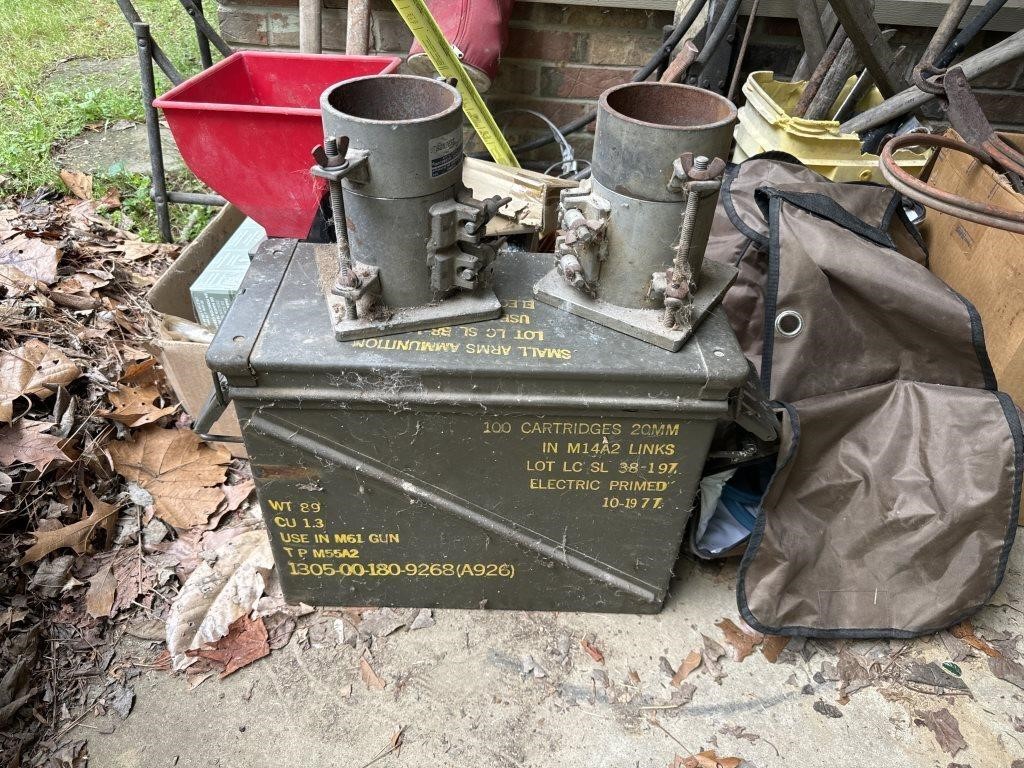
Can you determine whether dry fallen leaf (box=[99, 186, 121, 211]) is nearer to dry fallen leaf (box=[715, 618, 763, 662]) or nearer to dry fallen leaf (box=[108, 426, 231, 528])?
dry fallen leaf (box=[108, 426, 231, 528])

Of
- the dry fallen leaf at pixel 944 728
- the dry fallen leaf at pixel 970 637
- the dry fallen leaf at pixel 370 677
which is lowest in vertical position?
the dry fallen leaf at pixel 370 677

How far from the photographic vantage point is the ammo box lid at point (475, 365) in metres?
1.36

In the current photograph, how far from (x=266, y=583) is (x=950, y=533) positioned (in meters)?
1.77

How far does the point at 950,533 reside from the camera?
67.2 inches

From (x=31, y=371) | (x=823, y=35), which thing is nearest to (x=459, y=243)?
(x=31, y=371)

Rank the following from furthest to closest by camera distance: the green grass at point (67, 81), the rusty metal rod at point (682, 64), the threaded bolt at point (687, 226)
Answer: the green grass at point (67, 81), the rusty metal rod at point (682, 64), the threaded bolt at point (687, 226)

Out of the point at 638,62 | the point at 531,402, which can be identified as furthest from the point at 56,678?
the point at 638,62

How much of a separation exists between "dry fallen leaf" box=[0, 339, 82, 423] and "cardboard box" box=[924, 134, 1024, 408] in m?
2.68

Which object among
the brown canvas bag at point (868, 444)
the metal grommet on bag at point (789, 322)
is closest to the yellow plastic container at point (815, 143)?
the brown canvas bag at point (868, 444)

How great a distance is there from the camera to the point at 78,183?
3.10 meters

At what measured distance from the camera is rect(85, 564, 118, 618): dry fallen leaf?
1771 millimetres

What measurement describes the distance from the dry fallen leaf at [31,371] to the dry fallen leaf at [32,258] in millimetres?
387

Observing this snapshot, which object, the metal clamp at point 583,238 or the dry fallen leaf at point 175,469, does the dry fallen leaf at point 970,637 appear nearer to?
the metal clamp at point 583,238

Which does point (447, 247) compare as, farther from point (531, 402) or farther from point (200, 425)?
point (200, 425)
